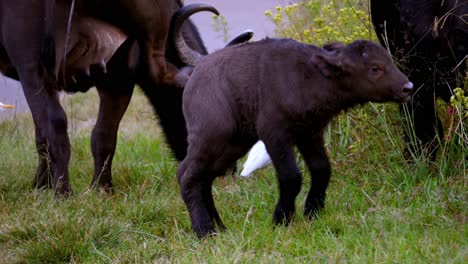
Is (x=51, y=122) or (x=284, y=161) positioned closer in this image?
(x=284, y=161)

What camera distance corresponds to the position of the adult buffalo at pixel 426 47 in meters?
5.52

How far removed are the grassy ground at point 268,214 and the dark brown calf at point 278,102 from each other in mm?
249

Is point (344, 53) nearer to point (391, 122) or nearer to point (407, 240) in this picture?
point (407, 240)

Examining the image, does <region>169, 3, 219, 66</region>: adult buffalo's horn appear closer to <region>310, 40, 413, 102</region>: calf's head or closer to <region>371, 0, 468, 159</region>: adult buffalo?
<region>371, 0, 468, 159</region>: adult buffalo

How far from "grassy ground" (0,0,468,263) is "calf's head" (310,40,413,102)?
0.68 meters

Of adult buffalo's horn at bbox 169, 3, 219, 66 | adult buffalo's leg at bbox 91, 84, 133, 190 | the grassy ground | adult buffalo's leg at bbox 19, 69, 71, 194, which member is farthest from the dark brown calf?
adult buffalo's leg at bbox 91, 84, 133, 190

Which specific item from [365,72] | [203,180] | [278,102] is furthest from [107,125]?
[365,72]

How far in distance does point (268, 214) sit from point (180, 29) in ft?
6.87

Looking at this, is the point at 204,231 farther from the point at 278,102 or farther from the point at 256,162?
the point at 256,162

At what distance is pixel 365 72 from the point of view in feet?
15.7

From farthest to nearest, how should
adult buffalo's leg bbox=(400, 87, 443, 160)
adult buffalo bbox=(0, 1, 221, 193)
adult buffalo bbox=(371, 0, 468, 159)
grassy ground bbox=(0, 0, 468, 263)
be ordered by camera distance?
1. adult buffalo bbox=(0, 1, 221, 193)
2. adult buffalo's leg bbox=(400, 87, 443, 160)
3. adult buffalo bbox=(371, 0, 468, 159)
4. grassy ground bbox=(0, 0, 468, 263)

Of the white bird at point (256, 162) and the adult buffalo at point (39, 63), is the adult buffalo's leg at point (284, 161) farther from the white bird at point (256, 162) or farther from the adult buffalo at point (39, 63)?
the adult buffalo at point (39, 63)

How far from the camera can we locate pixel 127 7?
20.5ft

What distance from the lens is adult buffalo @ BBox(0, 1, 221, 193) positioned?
6.23 meters
